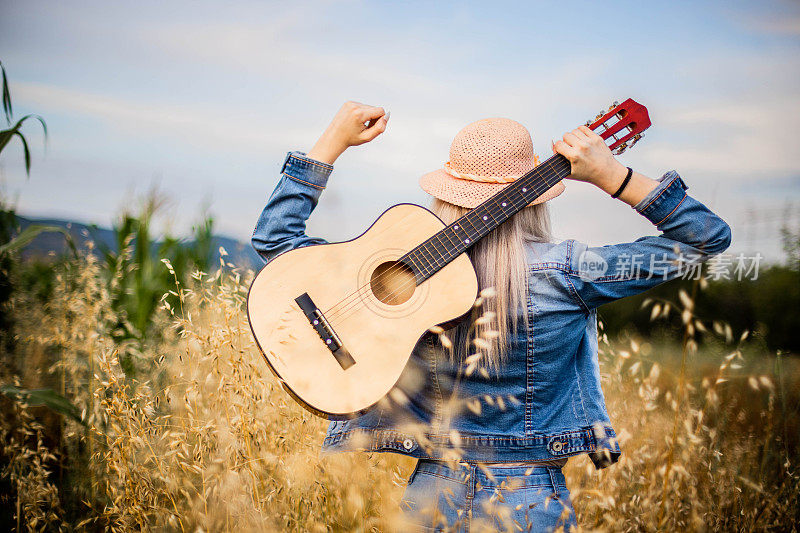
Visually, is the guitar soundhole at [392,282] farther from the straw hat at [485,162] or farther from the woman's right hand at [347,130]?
the woman's right hand at [347,130]

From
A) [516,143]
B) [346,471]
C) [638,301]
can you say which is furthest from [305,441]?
[638,301]

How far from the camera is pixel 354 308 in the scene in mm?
1515

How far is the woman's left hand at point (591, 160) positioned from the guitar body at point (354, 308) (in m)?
0.43

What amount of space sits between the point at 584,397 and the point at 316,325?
84cm

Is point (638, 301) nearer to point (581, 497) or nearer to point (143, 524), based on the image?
point (581, 497)

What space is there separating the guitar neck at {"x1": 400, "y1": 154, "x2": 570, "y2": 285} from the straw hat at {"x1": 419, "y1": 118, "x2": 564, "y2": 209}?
7cm

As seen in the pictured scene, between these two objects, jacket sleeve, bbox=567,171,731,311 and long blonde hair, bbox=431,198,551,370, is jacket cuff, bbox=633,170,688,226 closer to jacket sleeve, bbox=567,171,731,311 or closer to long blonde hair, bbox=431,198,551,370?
jacket sleeve, bbox=567,171,731,311

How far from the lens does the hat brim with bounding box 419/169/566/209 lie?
1.58 metres

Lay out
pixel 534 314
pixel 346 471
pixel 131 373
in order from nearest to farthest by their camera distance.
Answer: pixel 534 314 < pixel 346 471 < pixel 131 373

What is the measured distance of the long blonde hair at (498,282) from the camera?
1.42m

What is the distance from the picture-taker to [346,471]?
5.83 feet

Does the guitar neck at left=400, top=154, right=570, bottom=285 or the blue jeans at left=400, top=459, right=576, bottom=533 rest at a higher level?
the guitar neck at left=400, top=154, right=570, bottom=285

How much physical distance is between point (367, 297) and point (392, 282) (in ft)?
0.34

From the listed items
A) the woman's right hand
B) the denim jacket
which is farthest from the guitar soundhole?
the woman's right hand
